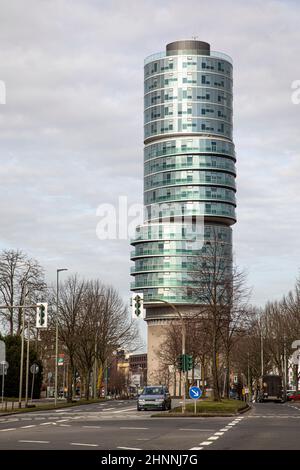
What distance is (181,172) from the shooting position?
575ft

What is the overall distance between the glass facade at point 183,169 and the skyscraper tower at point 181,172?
198 millimetres

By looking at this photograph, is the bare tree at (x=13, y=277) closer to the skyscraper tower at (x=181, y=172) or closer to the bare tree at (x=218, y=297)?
the bare tree at (x=218, y=297)

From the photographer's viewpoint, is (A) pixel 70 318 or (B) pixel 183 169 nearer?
(A) pixel 70 318

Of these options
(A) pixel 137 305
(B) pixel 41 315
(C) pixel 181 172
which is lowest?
(B) pixel 41 315

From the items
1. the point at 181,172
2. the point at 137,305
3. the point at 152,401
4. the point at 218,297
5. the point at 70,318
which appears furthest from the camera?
the point at 181,172

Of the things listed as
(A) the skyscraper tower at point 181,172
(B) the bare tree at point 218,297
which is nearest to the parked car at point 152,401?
(B) the bare tree at point 218,297

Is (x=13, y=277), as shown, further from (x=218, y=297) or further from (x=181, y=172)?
(x=181, y=172)

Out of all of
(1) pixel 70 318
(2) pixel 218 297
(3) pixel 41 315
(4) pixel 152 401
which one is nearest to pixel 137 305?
(3) pixel 41 315

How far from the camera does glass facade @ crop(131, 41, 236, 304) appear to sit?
6855 inches

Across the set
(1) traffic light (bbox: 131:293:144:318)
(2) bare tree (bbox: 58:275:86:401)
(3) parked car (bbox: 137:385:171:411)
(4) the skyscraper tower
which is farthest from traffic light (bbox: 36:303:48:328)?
(4) the skyscraper tower

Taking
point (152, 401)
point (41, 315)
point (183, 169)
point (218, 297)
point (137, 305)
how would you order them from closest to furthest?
point (137, 305), point (41, 315), point (152, 401), point (218, 297), point (183, 169)

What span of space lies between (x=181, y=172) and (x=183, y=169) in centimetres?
74

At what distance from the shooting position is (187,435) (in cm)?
2500
